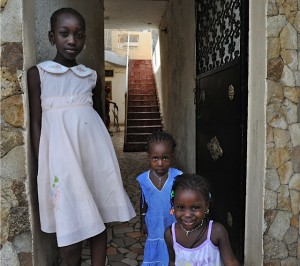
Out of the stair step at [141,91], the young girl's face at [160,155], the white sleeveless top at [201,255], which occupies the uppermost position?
the stair step at [141,91]

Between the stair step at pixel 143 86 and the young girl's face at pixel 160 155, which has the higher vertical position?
the stair step at pixel 143 86

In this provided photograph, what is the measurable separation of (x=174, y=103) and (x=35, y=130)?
17.0 feet

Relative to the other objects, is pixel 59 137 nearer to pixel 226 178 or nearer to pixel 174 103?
pixel 226 178

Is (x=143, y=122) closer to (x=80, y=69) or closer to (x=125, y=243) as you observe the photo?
(x=125, y=243)

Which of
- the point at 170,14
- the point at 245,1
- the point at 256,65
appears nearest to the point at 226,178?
the point at 256,65

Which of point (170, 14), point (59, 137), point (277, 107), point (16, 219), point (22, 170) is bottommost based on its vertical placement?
point (16, 219)

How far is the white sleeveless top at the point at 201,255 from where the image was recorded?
5.12 ft

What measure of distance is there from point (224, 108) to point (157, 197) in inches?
49.7

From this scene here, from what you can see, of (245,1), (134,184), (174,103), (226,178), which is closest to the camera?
(245,1)

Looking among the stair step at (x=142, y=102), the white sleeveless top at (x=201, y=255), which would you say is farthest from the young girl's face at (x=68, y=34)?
the stair step at (x=142, y=102)

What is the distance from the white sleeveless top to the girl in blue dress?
1.57 ft

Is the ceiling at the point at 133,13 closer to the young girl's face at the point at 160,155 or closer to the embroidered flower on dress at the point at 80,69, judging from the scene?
the embroidered flower on dress at the point at 80,69

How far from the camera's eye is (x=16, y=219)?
1820 millimetres

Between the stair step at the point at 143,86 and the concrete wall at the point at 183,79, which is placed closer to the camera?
the concrete wall at the point at 183,79
